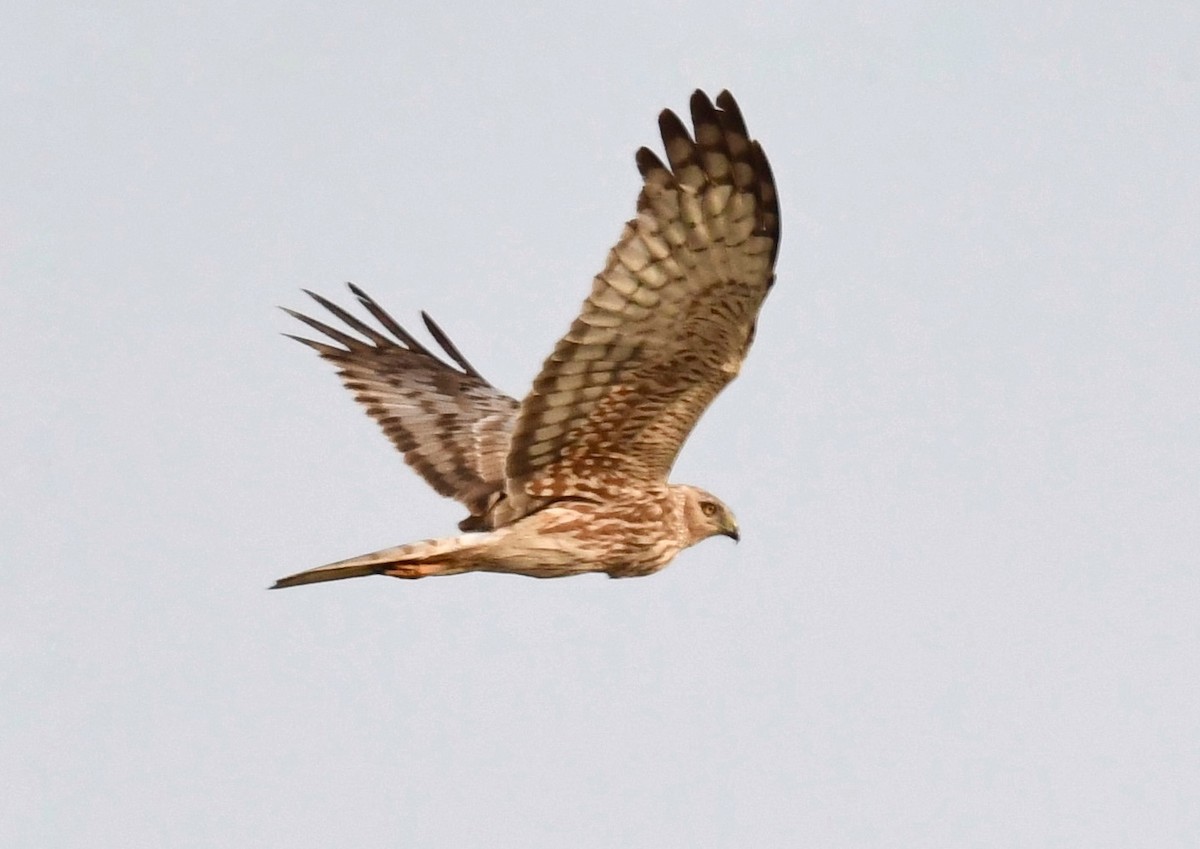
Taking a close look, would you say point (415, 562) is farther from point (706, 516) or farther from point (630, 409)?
point (706, 516)

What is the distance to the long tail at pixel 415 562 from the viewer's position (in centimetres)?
895

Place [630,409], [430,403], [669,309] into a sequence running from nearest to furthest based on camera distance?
[669,309] → [630,409] → [430,403]

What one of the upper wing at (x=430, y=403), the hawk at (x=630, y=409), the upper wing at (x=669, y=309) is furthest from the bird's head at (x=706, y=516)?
the upper wing at (x=430, y=403)

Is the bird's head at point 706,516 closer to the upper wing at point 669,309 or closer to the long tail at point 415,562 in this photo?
the upper wing at point 669,309

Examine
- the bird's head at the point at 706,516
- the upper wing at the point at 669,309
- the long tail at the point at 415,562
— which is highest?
the upper wing at the point at 669,309

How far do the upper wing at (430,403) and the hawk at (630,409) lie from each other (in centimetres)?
2

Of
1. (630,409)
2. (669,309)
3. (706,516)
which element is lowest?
(706,516)

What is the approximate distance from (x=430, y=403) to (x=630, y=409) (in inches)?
110

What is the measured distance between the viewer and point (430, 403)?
11.6 meters

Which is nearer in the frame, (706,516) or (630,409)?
(630,409)

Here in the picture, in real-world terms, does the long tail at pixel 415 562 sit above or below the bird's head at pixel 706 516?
below

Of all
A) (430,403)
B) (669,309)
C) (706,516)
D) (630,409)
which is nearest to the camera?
(669,309)

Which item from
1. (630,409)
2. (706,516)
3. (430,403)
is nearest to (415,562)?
(630,409)

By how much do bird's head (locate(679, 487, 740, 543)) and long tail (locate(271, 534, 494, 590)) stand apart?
1243mm
